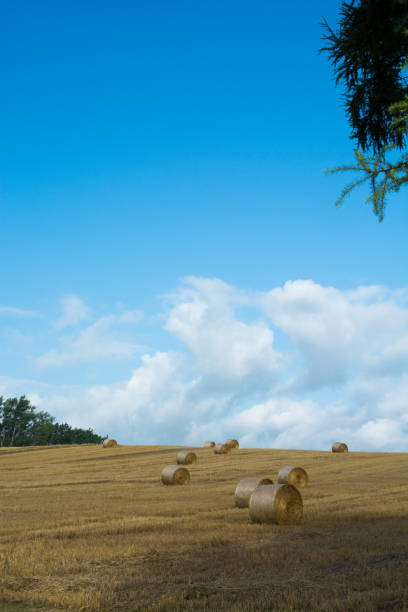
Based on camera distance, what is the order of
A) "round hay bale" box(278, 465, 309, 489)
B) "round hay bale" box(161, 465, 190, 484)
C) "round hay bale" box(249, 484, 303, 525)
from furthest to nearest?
1. "round hay bale" box(161, 465, 190, 484)
2. "round hay bale" box(278, 465, 309, 489)
3. "round hay bale" box(249, 484, 303, 525)

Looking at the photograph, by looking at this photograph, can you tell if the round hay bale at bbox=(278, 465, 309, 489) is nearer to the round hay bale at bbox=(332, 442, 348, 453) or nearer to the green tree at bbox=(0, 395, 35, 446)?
the round hay bale at bbox=(332, 442, 348, 453)

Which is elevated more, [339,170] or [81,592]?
[339,170]

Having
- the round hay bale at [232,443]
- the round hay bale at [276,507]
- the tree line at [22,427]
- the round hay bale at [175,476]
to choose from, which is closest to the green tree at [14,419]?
the tree line at [22,427]

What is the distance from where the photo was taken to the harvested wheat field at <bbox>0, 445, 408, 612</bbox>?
308 inches

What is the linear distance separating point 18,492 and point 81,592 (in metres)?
17.0

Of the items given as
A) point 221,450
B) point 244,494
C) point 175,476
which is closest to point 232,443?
point 221,450

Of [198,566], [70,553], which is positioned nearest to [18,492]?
[70,553]

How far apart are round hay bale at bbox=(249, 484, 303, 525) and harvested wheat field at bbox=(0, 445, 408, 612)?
0.91ft

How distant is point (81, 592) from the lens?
322 inches

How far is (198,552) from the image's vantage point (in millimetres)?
10633

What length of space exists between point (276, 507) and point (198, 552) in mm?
3761

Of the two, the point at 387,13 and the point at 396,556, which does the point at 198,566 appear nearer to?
the point at 396,556

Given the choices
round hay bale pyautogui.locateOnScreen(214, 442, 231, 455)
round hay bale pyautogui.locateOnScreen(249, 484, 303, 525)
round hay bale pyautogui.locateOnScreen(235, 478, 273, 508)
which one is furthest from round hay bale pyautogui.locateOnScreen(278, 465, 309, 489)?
round hay bale pyautogui.locateOnScreen(214, 442, 231, 455)

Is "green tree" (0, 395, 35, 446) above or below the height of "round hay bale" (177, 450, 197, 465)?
above
